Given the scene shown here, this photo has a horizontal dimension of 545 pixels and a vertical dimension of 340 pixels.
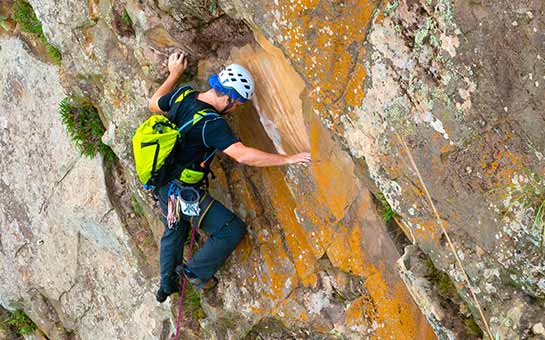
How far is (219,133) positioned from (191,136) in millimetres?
372

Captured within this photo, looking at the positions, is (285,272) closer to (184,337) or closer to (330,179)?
(330,179)

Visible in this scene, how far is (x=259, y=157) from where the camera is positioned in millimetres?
7543

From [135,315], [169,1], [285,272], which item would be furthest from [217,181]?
[135,315]

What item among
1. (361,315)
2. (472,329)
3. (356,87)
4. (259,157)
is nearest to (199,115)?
(259,157)

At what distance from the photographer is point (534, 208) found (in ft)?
18.9

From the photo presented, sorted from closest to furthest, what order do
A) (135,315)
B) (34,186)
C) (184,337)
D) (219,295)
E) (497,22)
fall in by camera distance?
(497,22)
(219,295)
(184,337)
(135,315)
(34,186)

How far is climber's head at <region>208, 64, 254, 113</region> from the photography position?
7621 mm

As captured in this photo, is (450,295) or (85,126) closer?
(450,295)

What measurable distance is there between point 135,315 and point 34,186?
10.1 ft

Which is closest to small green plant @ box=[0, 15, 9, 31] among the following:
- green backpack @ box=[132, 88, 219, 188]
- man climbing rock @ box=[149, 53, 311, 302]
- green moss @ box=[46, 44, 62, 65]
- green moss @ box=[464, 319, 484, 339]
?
green moss @ box=[46, 44, 62, 65]

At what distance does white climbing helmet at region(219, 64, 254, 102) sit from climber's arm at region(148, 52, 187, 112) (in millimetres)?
892

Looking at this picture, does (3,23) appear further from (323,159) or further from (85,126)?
(323,159)

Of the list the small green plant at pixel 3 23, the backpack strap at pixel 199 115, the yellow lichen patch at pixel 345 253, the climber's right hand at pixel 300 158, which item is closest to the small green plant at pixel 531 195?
the yellow lichen patch at pixel 345 253

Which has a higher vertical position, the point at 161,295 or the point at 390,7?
the point at 390,7
